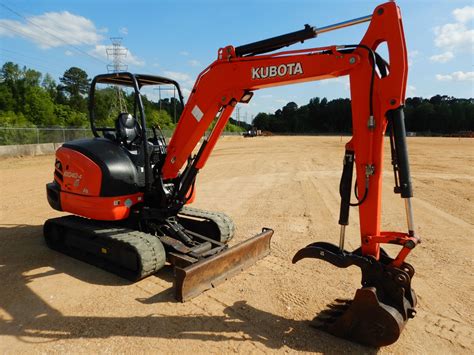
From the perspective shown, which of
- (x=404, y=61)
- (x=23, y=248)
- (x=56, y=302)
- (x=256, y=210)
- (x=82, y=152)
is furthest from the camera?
(x=256, y=210)

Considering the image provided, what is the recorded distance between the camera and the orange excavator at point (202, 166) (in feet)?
11.2

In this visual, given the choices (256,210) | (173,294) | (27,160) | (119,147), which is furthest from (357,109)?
(27,160)

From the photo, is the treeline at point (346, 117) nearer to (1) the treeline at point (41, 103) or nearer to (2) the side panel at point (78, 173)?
(1) the treeline at point (41, 103)

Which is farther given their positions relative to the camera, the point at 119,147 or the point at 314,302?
the point at 119,147

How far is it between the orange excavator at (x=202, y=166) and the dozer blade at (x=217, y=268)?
15mm

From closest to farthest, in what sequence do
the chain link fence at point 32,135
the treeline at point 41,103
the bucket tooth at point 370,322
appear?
the bucket tooth at point 370,322 → the chain link fence at point 32,135 → the treeline at point 41,103

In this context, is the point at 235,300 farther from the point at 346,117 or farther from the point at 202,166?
the point at 346,117

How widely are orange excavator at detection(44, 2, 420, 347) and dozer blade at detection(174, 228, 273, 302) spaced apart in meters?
0.02

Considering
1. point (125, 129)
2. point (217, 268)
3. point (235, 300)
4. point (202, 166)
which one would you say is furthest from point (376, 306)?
point (125, 129)

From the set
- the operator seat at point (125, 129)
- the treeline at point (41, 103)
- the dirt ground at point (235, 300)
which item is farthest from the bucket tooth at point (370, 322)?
the treeline at point (41, 103)

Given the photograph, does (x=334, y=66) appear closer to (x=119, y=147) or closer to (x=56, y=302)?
(x=119, y=147)

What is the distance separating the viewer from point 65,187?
5.55 metres

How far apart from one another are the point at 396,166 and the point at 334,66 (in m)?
1.16

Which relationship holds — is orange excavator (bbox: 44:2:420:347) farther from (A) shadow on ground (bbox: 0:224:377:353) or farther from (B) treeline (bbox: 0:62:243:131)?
(B) treeline (bbox: 0:62:243:131)
